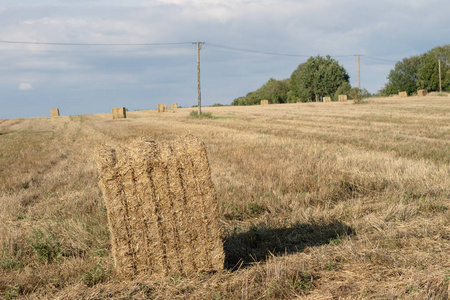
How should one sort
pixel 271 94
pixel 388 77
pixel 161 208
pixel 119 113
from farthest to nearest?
pixel 271 94 → pixel 388 77 → pixel 119 113 → pixel 161 208

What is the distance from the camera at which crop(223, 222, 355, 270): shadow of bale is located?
4887mm

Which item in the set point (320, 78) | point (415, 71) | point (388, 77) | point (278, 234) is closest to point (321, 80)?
point (320, 78)

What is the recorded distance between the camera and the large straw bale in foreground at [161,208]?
416cm

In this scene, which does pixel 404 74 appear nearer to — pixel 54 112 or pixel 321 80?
pixel 321 80

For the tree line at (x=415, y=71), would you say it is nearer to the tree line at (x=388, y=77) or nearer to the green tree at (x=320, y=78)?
the tree line at (x=388, y=77)

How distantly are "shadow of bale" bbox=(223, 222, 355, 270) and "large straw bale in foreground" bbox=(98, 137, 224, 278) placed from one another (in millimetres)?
489

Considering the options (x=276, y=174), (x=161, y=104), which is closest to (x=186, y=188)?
(x=276, y=174)

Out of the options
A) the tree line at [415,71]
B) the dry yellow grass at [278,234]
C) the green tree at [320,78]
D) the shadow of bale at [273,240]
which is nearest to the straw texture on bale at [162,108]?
the dry yellow grass at [278,234]

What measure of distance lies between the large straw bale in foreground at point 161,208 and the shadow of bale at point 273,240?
49 cm

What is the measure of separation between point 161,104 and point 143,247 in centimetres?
4922

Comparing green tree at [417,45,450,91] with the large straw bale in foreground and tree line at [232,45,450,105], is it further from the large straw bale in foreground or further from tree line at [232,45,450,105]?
the large straw bale in foreground

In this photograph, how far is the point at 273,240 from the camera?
207 inches

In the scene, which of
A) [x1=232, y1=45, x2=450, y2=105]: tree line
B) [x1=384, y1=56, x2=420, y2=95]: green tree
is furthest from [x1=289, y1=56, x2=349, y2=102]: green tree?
[x1=384, y1=56, x2=420, y2=95]: green tree

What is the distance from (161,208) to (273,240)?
1.83 meters
